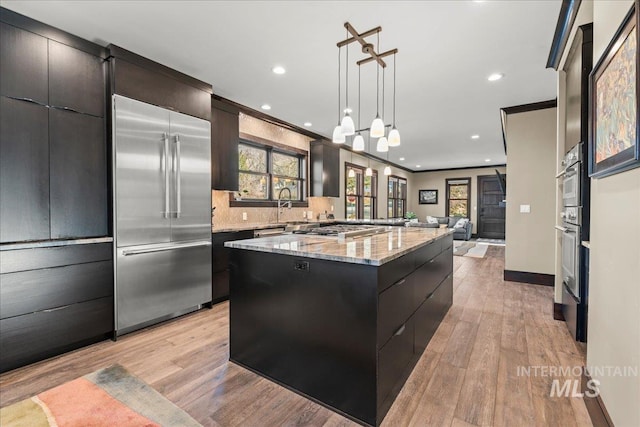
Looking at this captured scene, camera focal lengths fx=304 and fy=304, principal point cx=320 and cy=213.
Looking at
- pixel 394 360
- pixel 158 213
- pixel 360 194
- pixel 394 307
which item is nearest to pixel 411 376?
pixel 394 360

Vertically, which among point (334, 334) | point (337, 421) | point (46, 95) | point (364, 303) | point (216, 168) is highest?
point (46, 95)

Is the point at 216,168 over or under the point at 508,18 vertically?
under

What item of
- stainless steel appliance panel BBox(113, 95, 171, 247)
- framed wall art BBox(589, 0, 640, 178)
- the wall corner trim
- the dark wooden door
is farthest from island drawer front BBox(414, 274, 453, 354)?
the dark wooden door

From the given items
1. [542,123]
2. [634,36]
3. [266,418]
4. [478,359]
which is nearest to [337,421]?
[266,418]

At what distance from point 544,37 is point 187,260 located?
13.0ft

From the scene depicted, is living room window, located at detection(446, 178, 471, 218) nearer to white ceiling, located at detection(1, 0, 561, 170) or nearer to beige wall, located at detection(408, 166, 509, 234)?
beige wall, located at detection(408, 166, 509, 234)

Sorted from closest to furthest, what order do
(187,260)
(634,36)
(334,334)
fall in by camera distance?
(634,36), (334,334), (187,260)

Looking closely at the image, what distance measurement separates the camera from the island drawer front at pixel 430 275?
2.26 meters

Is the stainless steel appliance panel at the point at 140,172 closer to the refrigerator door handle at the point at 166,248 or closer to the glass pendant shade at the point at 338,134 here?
the refrigerator door handle at the point at 166,248

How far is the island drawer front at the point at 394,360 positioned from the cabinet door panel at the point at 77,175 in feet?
8.41

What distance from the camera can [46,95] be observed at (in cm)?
240

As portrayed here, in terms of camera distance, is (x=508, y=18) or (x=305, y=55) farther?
(x=305, y=55)

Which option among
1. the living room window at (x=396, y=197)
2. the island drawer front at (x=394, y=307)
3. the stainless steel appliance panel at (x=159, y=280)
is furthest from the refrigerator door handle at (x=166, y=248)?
the living room window at (x=396, y=197)

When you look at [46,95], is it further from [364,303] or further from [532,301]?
[532,301]
